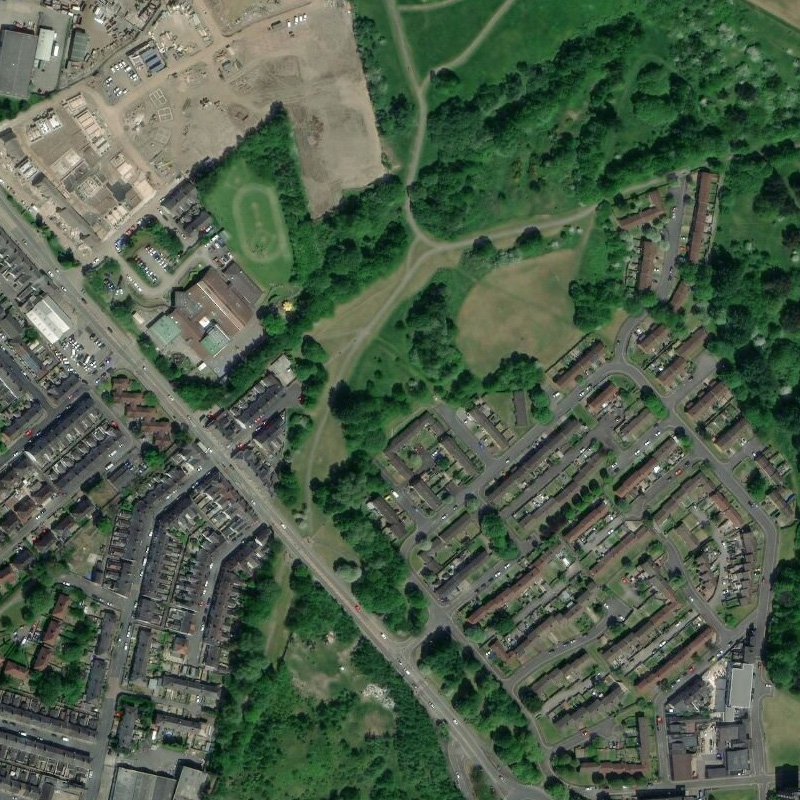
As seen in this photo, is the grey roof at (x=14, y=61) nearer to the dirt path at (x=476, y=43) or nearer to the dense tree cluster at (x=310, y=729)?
the dirt path at (x=476, y=43)

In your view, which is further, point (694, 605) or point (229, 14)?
point (694, 605)

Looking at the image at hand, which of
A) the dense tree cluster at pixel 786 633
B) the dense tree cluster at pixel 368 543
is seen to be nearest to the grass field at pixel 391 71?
the dense tree cluster at pixel 368 543

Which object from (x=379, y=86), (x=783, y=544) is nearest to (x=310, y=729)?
(x=783, y=544)

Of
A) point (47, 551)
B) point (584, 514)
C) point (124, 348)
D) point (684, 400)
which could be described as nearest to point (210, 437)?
point (124, 348)

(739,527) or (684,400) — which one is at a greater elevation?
(684,400)

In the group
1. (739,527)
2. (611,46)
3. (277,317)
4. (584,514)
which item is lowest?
(739,527)

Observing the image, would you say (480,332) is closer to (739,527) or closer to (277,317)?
(277,317)

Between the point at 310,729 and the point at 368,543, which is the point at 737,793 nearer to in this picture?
the point at 310,729

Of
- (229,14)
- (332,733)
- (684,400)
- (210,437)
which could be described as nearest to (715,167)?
(684,400)
